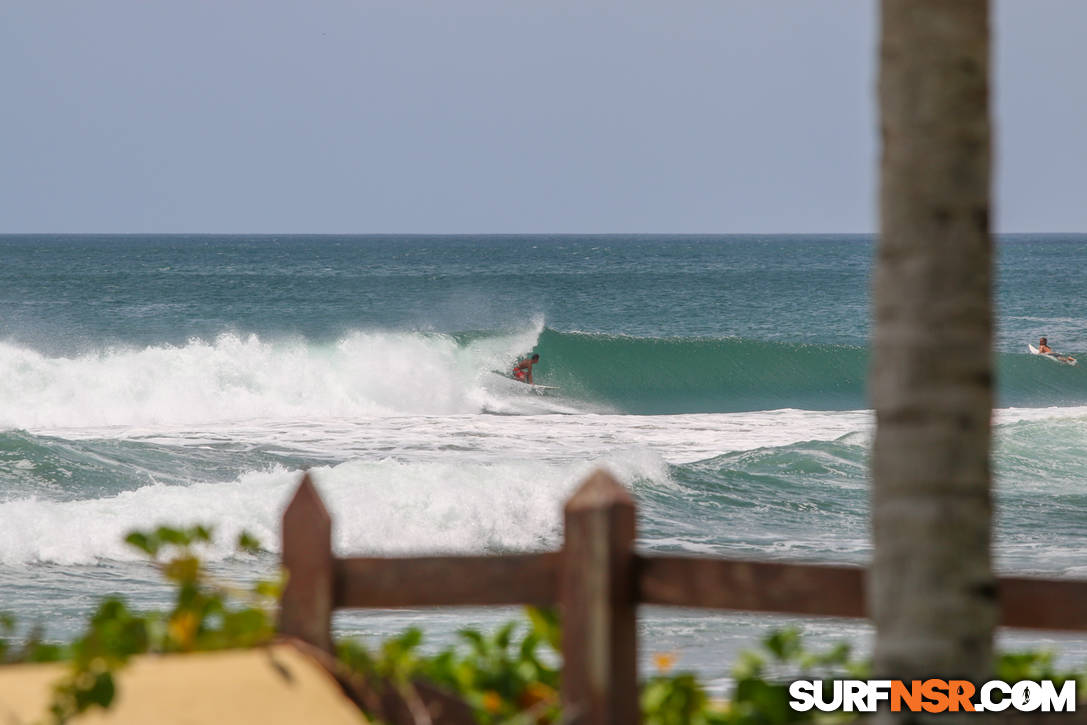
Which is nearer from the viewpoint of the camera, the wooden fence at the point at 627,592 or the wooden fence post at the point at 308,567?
the wooden fence at the point at 627,592

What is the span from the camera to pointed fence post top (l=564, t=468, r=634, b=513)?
2.66 m

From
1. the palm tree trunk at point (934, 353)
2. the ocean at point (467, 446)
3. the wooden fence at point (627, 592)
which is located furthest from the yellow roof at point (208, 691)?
the ocean at point (467, 446)

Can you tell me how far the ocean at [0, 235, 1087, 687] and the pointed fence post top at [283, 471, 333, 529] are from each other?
11.5 ft

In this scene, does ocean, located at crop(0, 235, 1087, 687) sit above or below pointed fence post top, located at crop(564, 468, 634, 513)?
below

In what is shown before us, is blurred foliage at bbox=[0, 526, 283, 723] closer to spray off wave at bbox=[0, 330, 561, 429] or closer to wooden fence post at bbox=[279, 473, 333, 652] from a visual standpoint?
wooden fence post at bbox=[279, 473, 333, 652]

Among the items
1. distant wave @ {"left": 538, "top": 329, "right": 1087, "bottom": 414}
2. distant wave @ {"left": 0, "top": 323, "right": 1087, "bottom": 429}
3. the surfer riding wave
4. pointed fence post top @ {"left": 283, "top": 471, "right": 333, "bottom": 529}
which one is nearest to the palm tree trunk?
pointed fence post top @ {"left": 283, "top": 471, "right": 333, "bottom": 529}

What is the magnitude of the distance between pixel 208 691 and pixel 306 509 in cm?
45

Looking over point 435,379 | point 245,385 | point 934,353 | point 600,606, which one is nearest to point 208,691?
point 600,606

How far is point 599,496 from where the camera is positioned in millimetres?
2678

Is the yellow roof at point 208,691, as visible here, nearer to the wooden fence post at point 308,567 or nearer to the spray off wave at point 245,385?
the wooden fence post at point 308,567

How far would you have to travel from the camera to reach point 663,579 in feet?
8.84

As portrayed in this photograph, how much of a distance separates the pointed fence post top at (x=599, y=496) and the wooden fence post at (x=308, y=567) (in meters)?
0.59

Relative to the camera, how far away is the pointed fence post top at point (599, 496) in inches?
105

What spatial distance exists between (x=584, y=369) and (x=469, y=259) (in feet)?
247
